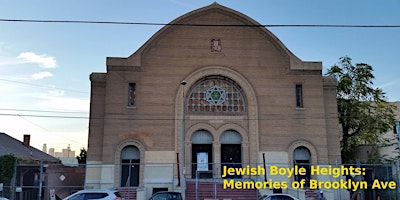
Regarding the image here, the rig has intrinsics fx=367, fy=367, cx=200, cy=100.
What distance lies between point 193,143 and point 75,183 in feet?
41.2

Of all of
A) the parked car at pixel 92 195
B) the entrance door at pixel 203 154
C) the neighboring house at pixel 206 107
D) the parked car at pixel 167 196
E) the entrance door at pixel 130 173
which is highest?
the neighboring house at pixel 206 107

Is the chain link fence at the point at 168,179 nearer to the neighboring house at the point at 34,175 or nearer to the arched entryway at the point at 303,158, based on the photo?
the neighboring house at the point at 34,175

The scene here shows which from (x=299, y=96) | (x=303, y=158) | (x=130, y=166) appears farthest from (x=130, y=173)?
(x=299, y=96)

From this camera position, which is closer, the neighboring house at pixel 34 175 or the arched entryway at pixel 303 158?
the neighboring house at pixel 34 175

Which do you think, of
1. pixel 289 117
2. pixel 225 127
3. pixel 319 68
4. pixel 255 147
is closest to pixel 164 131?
pixel 225 127

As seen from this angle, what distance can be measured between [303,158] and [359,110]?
384 inches

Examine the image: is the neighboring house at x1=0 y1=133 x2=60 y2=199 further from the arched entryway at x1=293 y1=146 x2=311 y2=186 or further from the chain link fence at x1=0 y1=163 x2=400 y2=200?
the arched entryway at x1=293 y1=146 x2=311 y2=186

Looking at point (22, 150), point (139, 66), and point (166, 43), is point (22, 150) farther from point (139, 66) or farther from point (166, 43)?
point (166, 43)

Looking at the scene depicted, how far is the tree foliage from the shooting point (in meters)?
24.5

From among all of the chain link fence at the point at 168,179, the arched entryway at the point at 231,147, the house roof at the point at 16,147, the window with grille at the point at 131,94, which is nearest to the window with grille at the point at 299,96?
the chain link fence at the point at 168,179

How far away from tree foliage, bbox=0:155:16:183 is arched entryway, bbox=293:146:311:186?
21030 mm

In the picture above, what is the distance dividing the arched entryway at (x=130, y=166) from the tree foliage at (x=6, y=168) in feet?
25.4

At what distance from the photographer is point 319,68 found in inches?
1238

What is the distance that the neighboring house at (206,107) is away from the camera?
95.3ft
